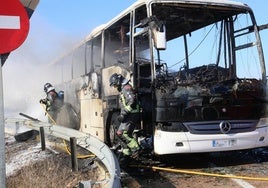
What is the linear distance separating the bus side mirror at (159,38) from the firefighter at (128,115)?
1.11 m

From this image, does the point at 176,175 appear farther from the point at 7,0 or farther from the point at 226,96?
the point at 7,0

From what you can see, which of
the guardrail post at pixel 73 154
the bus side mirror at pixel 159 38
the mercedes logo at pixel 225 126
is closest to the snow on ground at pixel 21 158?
the guardrail post at pixel 73 154

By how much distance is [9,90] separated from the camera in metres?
32.4

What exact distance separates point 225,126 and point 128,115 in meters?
1.78

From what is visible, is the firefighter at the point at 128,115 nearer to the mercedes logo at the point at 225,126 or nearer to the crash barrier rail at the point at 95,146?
the crash barrier rail at the point at 95,146

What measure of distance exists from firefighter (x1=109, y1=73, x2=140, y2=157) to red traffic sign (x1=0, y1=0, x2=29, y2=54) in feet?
13.6

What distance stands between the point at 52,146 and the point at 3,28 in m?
7.08

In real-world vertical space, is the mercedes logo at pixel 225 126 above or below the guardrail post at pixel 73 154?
above

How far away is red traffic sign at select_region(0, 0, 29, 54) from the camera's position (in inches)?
147

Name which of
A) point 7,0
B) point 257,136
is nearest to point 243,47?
point 257,136

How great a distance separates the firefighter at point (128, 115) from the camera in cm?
791

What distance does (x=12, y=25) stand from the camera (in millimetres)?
3791

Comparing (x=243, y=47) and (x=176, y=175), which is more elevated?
(x=243, y=47)

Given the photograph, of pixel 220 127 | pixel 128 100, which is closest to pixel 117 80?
pixel 128 100
